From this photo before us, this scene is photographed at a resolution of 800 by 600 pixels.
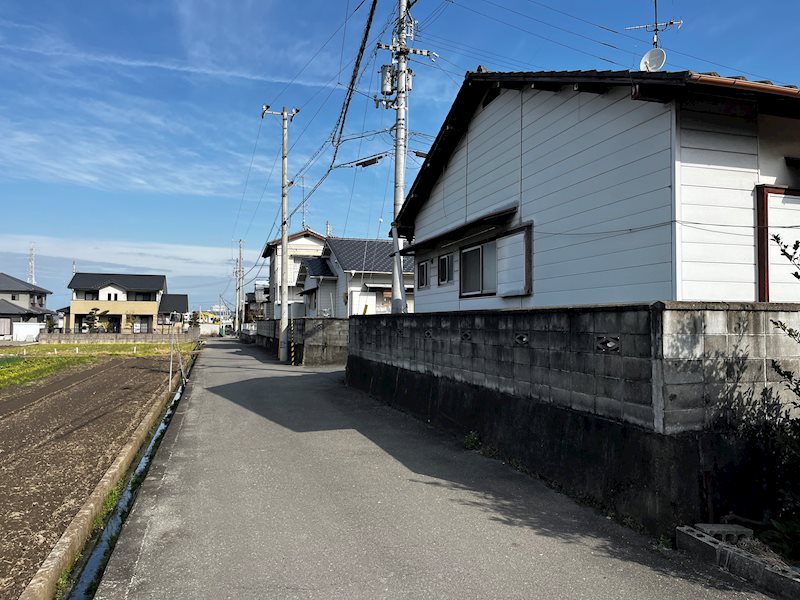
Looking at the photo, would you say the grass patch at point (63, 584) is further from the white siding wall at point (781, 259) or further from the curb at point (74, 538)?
the white siding wall at point (781, 259)

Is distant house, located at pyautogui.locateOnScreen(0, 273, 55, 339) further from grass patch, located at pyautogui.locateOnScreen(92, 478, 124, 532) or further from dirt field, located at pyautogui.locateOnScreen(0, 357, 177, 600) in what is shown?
grass patch, located at pyautogui.locateOnScreen(92, 478, 124, 532)

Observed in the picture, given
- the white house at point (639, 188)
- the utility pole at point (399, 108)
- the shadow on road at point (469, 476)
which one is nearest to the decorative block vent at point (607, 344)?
the white house at point (639, 188)

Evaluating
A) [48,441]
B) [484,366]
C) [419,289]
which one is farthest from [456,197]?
[48,441]

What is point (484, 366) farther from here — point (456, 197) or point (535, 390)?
point (456, 197)

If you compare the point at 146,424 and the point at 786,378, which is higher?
the point at 786,378

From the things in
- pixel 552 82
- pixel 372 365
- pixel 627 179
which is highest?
pixel 552 82

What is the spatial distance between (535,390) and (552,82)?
4.28 m

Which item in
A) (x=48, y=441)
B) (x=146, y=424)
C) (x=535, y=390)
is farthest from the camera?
(x=146, y=424)

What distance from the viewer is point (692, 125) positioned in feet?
19.3

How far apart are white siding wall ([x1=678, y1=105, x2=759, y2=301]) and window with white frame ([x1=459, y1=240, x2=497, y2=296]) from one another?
13.2 feet

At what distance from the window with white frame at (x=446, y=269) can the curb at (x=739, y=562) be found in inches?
306

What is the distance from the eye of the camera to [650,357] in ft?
14.7

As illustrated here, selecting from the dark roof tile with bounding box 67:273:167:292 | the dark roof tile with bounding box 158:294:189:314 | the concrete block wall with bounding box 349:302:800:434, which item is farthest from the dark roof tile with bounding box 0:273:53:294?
the concrete block wall with bounding box 349:302:800:434

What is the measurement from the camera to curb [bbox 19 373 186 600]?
12.4 feet
